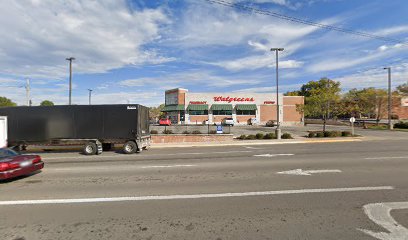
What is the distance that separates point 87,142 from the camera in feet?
54.5

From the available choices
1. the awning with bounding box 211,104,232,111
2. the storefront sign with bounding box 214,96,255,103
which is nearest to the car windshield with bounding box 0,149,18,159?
the awning with bounding box 211,104,232,111

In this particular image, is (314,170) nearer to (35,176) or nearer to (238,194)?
(238,194)

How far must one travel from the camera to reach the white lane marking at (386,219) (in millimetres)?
4223

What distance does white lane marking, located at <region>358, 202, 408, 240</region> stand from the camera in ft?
13.9

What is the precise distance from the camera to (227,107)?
54000 millimetres

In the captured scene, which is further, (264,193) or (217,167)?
(217,167)

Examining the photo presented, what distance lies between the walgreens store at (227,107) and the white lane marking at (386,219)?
1848 inches

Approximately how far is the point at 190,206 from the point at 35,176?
679 centimetres

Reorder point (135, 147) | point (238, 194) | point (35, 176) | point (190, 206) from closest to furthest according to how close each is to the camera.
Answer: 1. point (190, 206)
2. point (238, 194)
3. point (35, 176)
4. point (135, 147)

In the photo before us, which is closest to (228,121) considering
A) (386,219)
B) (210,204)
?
→ (210,204)

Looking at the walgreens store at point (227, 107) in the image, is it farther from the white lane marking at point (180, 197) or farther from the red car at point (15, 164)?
the white lane marking at point (180, 197)

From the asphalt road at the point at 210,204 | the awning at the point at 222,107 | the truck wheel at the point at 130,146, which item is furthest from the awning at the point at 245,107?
the asphalt road at the point at 210,204

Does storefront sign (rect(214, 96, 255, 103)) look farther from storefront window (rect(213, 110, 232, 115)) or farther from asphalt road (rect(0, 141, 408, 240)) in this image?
asphalt road (rect(0, 141, 408, 240))

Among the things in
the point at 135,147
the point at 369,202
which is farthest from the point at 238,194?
the point at 135,147
